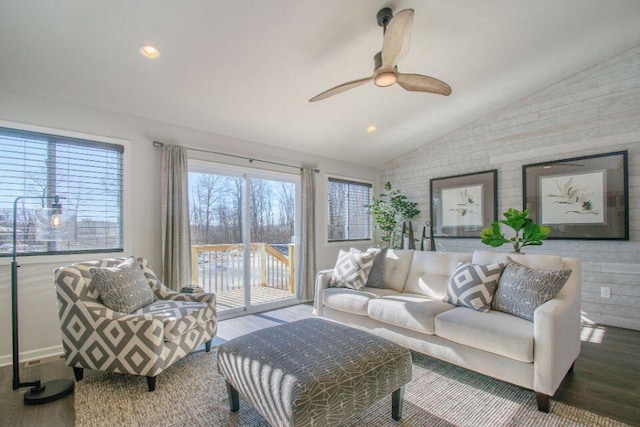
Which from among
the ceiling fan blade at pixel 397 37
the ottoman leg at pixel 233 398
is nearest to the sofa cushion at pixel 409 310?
the ottoman leg at pixel 233 398

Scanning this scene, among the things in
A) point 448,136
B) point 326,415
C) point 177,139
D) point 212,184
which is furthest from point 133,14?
point 448,136

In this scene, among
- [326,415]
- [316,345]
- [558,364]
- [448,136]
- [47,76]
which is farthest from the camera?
[448,136]

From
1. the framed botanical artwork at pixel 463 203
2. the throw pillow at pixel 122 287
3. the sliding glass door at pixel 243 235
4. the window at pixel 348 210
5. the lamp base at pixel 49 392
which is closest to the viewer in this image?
the lamp base at pixel 49 392

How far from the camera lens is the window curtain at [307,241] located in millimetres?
4781

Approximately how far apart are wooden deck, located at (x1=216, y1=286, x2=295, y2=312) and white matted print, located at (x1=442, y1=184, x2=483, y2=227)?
9.45ft

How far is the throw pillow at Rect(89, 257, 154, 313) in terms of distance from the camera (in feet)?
7.86

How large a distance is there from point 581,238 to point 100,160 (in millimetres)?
5674

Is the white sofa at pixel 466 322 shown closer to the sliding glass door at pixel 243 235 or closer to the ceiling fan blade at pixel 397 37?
the sliding glass door at pixel 243 235

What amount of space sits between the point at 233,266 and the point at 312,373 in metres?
2.96

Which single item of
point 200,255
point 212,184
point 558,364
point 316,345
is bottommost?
point 558,364

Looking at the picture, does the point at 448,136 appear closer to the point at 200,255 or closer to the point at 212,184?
the point at 212,184

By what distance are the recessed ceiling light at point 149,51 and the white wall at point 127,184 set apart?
1.04 m

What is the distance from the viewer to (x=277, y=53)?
9.15ft

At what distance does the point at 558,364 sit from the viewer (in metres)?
1.97
